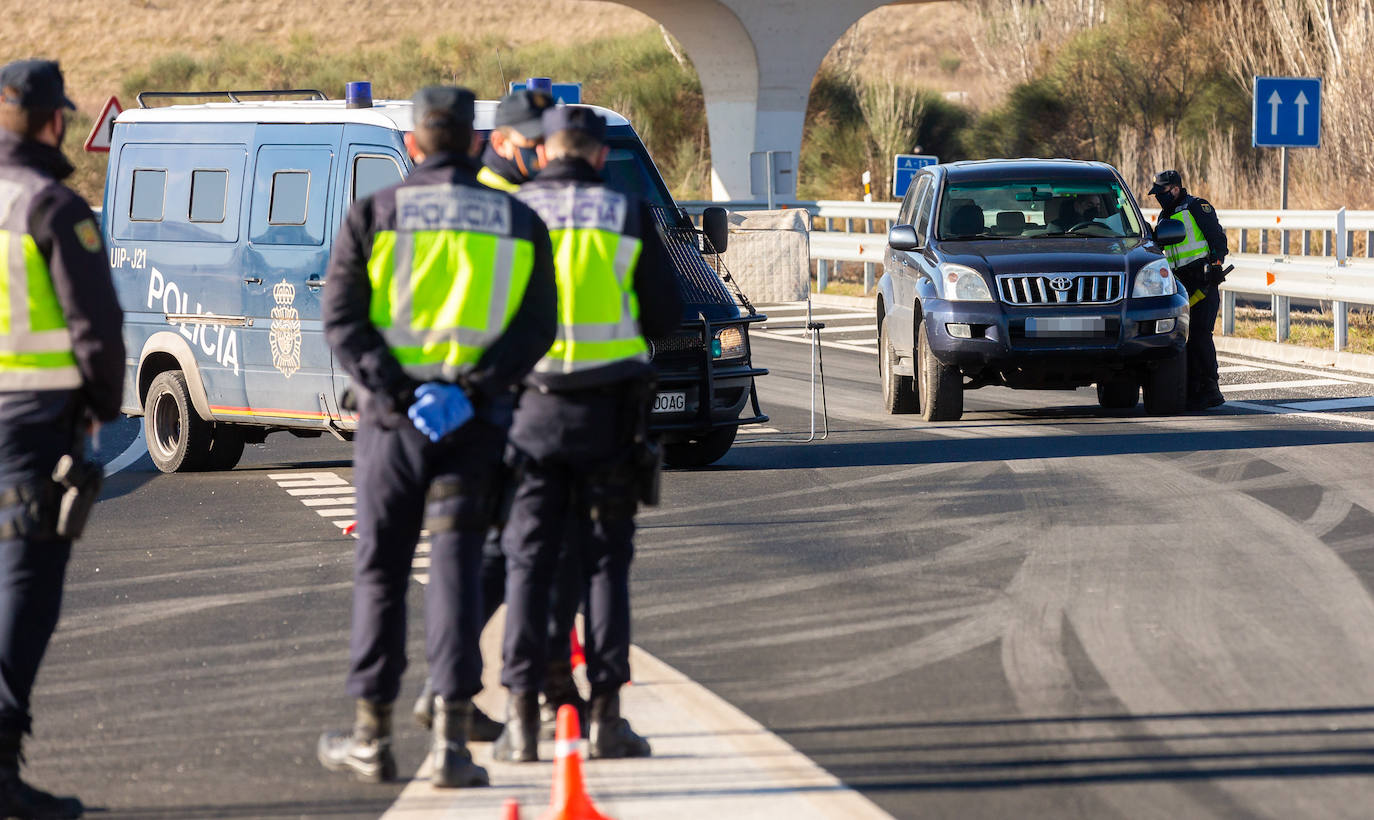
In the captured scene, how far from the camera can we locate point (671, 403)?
11.4 m

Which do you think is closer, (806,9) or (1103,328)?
(1103,328)

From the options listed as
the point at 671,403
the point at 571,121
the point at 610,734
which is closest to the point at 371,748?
the point at 610,734

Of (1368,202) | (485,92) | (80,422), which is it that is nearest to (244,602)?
(80,422)

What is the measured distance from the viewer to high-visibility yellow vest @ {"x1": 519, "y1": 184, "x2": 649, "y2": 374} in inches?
224

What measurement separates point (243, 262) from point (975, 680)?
6.39 metres

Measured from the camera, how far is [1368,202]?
94.1 ft

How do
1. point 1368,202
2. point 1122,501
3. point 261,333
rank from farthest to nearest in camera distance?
point 1368,202, point 261,333, point 1122,501

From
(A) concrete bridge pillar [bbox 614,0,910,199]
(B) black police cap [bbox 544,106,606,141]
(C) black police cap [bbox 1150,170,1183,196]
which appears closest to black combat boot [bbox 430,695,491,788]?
(B) black police cap [bbox 544,106,606,141]

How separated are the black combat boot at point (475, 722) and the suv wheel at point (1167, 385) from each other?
8.70 meters

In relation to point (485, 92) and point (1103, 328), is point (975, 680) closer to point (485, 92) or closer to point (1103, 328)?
point (1103, 328)

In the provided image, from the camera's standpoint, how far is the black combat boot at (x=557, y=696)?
19.1 ft

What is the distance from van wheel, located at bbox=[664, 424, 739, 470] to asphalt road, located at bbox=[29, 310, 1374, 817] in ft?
0.42

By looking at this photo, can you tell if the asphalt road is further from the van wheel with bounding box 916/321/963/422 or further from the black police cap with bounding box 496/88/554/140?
the black police cap with bounding box 496/88/554/140

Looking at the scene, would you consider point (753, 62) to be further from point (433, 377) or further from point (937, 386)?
point (433, 377)
